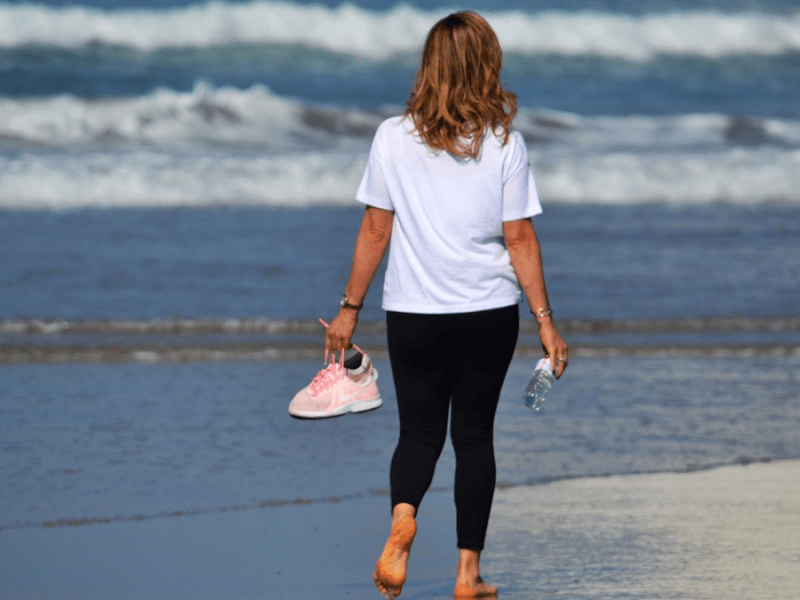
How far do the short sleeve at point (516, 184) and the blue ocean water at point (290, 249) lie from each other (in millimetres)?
1675

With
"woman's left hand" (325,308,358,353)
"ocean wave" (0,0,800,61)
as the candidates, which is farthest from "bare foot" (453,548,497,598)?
"ocean wave" (0,0,800,61)

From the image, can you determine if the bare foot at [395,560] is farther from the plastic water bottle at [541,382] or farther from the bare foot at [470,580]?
the plastic water bottle at [541,382]

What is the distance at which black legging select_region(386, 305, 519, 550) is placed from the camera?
338 cm

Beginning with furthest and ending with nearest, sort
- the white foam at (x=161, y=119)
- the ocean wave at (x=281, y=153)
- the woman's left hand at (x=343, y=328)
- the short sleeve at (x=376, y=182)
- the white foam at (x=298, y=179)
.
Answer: the white foam at (x=161, y=119)
the ocean wave at (x=281, y=153)
the white foam at (x=298, y=179)
the woman's left hand at (x=343, y=328)
the short sleeve at (x=376, y=182)

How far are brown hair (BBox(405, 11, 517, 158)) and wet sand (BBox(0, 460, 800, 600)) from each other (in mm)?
1288

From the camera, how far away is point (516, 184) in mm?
3334

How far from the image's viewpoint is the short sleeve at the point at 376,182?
333 cm

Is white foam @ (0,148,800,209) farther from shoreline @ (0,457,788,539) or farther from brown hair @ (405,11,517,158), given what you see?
brown hair @ (405,11,517,158)

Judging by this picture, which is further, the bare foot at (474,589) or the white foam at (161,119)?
the white foam at (161,119)

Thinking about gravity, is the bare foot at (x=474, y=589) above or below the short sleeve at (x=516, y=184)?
below

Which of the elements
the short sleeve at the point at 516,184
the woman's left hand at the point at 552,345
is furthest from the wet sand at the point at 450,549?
the short sleeve at the point at 516,184

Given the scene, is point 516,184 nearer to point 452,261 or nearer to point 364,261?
point 452,261

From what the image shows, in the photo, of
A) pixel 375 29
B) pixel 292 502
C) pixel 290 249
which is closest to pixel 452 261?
pixel 292 502

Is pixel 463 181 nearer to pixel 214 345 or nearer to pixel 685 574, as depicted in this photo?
pixel 685 574
